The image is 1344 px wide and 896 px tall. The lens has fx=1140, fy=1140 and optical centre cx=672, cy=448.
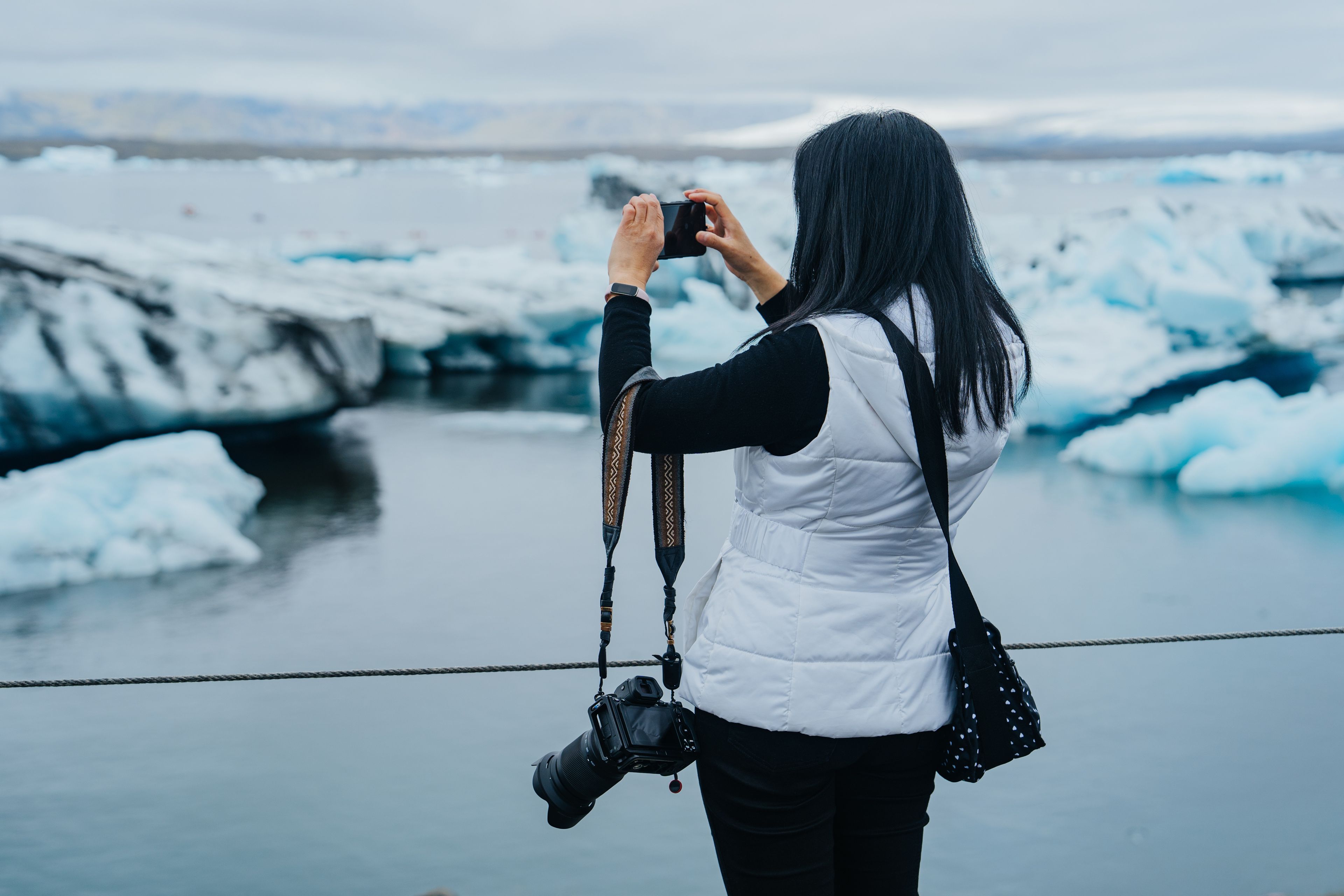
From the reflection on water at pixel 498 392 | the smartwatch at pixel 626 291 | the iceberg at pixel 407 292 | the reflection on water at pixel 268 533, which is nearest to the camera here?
the smartwatch at pixel 626 291

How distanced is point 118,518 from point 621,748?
440 cm

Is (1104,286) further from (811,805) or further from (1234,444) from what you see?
(811,805)

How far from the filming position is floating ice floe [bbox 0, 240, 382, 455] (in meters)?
5.50

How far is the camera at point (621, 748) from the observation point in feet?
3.28

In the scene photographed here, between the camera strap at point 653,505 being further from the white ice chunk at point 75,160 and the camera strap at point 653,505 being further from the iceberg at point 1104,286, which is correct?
the white ice chunk at point 75,160

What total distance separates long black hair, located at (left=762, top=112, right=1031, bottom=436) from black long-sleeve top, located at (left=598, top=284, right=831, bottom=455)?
0.04 metres

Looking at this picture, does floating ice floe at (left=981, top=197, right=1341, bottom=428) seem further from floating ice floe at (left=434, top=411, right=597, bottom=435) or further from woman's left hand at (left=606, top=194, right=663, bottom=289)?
woman's left hand at (left=606, top=194, right=663, bottom=289)

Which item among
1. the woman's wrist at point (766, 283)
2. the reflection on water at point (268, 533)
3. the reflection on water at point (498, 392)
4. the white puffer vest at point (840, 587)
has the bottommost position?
the reflection on water at point (268, 533)

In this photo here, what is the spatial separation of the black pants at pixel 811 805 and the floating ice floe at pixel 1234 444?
228 inches

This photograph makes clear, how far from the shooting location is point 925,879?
2768 millimetres

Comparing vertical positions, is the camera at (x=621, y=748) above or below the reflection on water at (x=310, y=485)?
above

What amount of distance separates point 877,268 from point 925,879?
2.27 m

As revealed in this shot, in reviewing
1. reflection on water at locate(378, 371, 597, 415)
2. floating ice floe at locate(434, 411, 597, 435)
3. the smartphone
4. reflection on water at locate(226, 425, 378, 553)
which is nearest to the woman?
the smartphone

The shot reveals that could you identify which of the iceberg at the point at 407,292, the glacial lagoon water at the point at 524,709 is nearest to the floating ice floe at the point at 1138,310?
the glacial lagoon water at the point at 524,709
